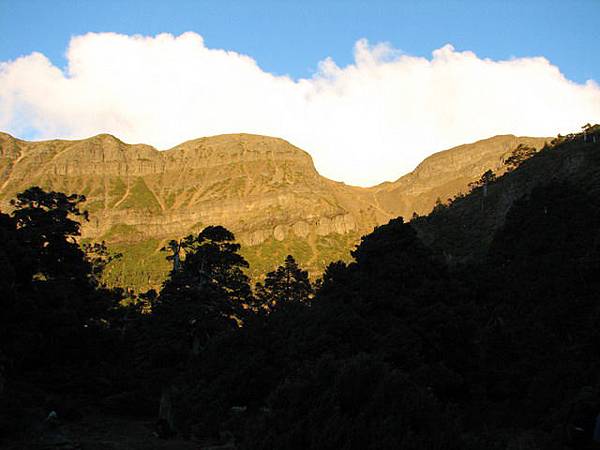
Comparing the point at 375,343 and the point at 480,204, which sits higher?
the point at 480,204

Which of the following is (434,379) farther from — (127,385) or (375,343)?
(127,385)

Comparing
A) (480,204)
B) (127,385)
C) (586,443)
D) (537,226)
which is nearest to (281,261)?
(480,204)

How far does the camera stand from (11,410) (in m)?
17.2

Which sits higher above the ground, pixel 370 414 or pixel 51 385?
pixel 370 414

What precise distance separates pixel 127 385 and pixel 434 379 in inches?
638

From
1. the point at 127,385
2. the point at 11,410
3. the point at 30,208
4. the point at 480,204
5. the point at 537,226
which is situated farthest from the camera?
the point at 480,204

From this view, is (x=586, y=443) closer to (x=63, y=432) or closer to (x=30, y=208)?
(x=63, y=432)

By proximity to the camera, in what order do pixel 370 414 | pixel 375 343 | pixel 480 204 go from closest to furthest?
pixel 370 414 → pixel 375 343 → pixel 480 204

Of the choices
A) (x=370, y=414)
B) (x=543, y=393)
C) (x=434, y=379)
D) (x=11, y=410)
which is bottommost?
(x=543, y=393)

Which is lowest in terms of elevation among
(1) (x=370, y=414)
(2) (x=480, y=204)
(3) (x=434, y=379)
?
(3) (x=434, y=379)

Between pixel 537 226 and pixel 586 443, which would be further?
pixel 537 226

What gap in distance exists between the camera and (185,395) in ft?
81.0

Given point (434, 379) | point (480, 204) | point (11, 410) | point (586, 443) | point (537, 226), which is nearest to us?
point (586, 443)

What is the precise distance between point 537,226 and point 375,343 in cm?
2811
